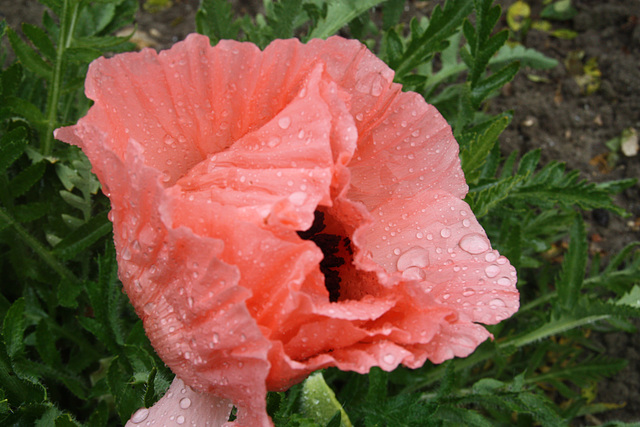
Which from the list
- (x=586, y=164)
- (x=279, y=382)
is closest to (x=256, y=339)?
(x=279, y=382)

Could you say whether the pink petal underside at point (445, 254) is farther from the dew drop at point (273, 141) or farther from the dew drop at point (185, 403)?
the dew drop at point (185, 403)

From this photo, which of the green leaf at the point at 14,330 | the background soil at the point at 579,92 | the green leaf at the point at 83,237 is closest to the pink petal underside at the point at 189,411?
the green leaf at the point at 14,330

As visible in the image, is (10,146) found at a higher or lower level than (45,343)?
higher

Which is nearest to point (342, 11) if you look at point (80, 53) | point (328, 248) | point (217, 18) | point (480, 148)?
point (217, 18)

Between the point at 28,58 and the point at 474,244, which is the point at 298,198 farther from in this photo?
the point at 28,58

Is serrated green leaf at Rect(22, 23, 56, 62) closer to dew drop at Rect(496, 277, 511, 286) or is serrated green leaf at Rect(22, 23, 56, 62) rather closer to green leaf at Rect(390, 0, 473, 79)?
green leaf at Rect(390, 0, 473, 79)

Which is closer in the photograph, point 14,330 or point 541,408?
point 14,330
